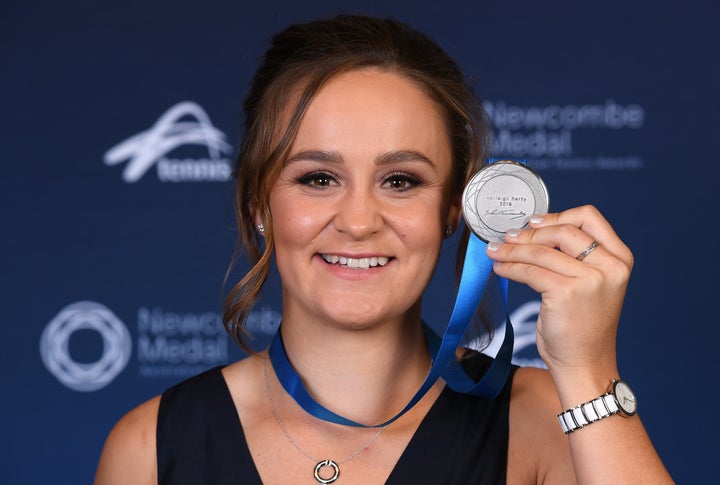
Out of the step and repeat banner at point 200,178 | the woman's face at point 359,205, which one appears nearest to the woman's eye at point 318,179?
the woman's face at point 359,205

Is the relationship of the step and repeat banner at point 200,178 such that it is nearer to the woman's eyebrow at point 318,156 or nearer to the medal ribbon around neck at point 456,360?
the medal ribbon around neck at point 456,360

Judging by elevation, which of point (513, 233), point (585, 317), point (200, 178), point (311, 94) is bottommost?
point (200, 178)

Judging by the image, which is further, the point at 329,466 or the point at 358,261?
the point at 329,466

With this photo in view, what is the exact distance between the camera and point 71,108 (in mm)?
3654

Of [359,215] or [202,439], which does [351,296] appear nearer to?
[359,215]

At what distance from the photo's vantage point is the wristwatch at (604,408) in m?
1.46

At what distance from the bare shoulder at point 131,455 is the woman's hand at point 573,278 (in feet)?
2.73

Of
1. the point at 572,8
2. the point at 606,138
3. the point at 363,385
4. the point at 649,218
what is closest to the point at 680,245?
the point at 649,218

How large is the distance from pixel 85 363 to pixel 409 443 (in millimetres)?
2052

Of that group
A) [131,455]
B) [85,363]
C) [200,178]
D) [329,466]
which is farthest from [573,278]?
[85,363]

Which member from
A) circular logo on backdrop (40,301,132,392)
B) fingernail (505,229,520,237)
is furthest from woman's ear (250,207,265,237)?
circular logo on backdrop (40,301,132,392)

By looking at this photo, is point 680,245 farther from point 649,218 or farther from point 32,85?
point 32,85

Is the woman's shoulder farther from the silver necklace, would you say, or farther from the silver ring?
the silver ring

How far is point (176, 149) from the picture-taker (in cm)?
364
